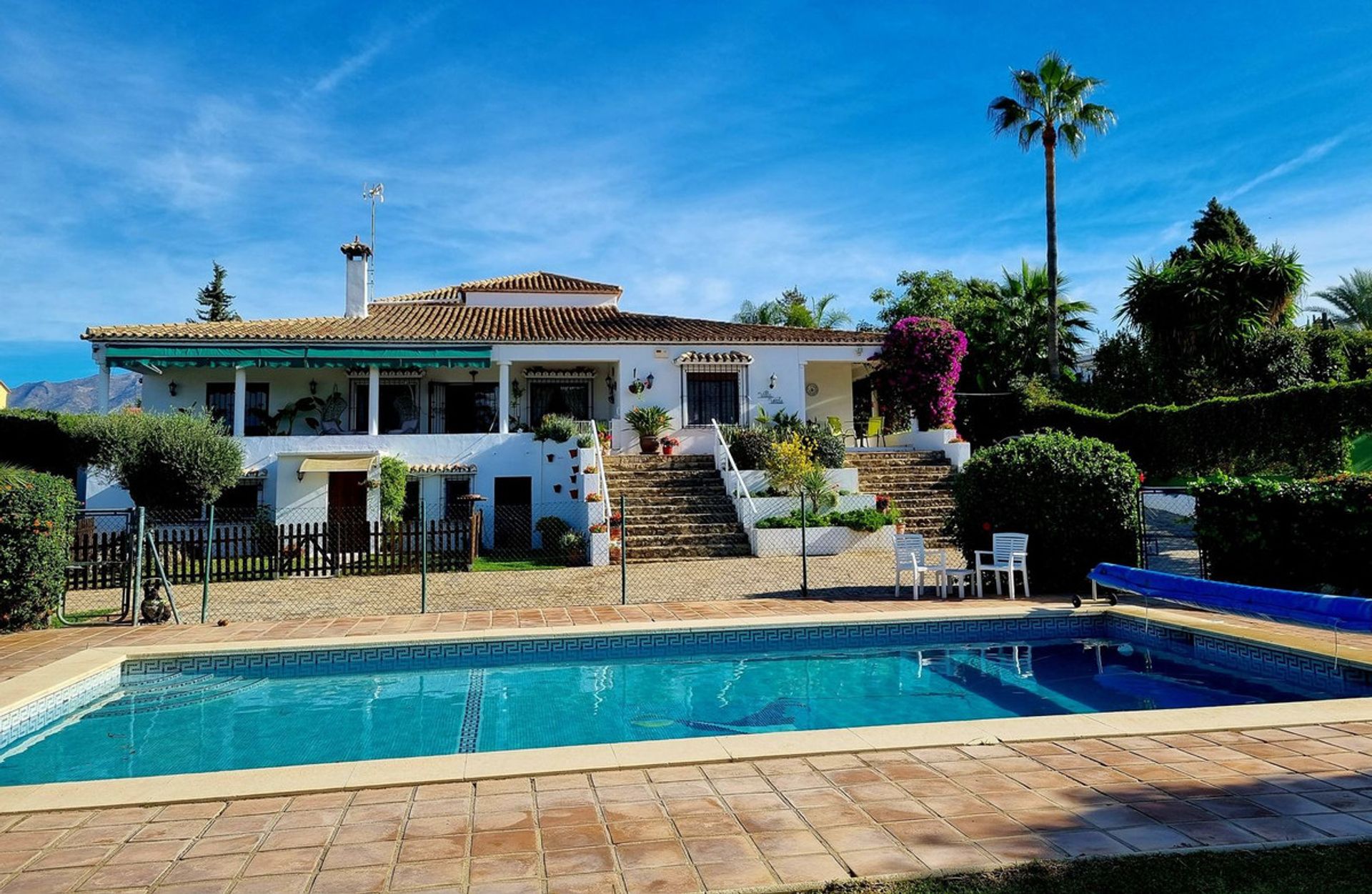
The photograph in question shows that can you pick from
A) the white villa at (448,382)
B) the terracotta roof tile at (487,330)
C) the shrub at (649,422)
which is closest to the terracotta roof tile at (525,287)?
the terracotta roof tile at (487,330)

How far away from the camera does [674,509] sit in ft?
64.4

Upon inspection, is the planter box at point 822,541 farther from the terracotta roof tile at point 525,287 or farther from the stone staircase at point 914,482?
the terracotta roof tile at point 525,287

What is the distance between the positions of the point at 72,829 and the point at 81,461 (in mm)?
15799

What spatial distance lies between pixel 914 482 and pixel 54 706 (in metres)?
18.8

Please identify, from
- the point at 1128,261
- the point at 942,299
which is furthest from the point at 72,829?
the point at 942,299

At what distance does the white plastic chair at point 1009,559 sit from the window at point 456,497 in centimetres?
1397

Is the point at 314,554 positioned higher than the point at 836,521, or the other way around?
the point at 836,521

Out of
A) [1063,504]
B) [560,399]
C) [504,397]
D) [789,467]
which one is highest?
[560,399]

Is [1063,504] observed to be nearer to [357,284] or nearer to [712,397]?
[712,397]

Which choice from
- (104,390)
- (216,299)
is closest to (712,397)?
(104,390)

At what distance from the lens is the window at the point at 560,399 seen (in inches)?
1017

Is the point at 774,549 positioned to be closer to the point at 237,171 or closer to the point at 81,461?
the point at 237,171

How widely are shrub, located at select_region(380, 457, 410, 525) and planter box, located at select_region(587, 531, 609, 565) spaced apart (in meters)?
5.84

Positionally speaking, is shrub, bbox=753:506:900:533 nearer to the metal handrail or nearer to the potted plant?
the metal handrail
